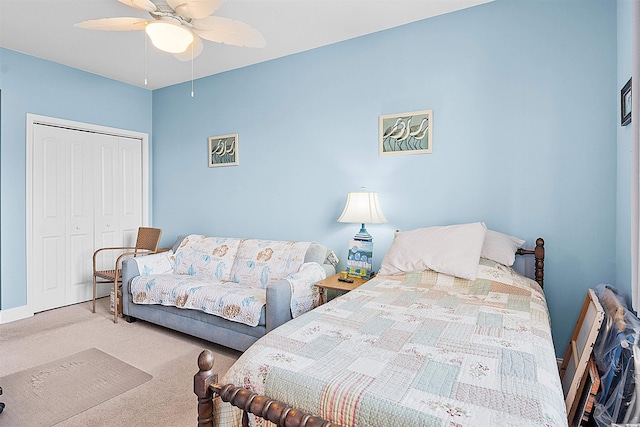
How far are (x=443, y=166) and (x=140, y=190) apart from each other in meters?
3.89

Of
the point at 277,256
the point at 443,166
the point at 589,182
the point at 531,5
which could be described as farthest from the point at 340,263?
the point at 531,5

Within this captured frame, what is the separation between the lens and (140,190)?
188 inches

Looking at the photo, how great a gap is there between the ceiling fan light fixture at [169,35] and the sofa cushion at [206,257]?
2.01m

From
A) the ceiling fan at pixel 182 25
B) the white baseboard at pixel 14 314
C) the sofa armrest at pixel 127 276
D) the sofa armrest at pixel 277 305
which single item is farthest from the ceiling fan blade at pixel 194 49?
the white baseboard at pixel 14 314

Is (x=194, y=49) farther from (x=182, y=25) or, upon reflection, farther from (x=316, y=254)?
(x=316, y=254)

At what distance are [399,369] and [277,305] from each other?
1.51 metres

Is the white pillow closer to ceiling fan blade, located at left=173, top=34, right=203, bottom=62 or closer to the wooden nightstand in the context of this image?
the wooden nightstand

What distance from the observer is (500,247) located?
2.46 meters

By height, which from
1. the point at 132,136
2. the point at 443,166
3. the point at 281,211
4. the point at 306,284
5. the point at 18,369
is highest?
the point at 132,136

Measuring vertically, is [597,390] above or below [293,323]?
below

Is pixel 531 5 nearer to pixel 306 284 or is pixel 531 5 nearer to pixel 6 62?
pixel 306 284

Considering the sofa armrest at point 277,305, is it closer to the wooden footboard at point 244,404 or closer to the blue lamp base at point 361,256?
the blue lamp base at point 361,256

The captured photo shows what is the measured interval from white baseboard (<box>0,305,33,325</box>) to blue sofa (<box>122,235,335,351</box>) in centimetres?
104

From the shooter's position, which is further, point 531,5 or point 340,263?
point 340,263
